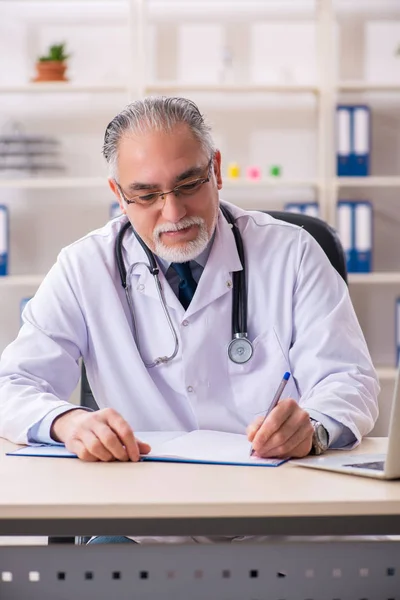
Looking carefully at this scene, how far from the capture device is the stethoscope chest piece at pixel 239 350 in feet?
5.40

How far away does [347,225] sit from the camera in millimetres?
3812

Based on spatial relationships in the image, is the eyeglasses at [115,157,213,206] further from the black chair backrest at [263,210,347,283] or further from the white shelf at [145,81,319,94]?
the white shelf at [145,81,319,94]

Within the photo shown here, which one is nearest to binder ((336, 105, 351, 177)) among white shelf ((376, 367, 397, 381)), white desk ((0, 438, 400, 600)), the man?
white shelf ((376, 367, 397, 381))

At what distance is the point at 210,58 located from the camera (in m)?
4.08

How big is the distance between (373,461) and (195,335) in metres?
0.55

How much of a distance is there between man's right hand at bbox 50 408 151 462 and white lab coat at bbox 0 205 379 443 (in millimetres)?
321

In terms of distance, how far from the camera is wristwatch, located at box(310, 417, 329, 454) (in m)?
1.29

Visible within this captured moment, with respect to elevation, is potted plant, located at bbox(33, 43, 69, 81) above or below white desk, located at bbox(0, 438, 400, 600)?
above

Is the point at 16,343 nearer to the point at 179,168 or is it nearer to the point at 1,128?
the point at 179,168

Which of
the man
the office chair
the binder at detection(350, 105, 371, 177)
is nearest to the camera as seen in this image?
the man

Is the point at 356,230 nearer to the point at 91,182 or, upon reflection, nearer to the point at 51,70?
the point at 91,182

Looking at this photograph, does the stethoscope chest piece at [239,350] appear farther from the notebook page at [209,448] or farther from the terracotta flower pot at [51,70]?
the terracotta flower pot at [51,70]

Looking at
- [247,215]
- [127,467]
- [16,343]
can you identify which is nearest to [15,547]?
[127,467]

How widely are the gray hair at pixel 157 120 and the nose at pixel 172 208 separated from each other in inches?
4.9
